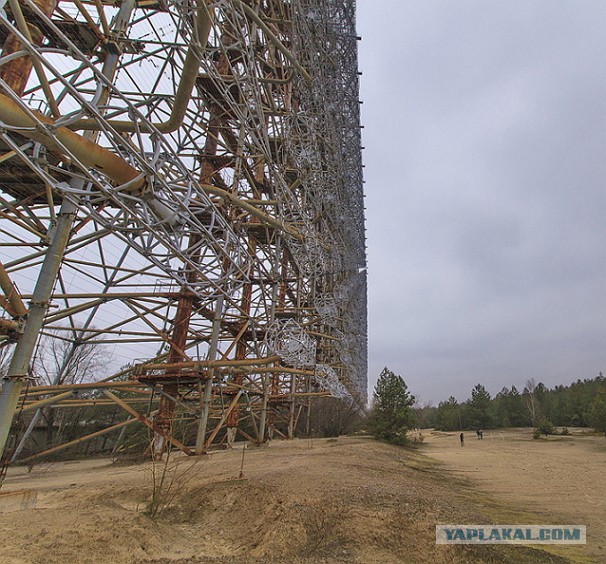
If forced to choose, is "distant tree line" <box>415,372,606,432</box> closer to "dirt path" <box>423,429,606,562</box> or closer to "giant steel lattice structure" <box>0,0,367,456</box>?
"dirt path" <box>423,429,606,562</box>

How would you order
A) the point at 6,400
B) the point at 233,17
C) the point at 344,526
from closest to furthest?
the point at 344,526
the point at 233,17
the point at 6,400

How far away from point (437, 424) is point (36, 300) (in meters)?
84.0

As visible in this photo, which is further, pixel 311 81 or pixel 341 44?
pixel 341 44

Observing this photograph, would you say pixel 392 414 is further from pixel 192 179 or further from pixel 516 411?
pixel 516 411

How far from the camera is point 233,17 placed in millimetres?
6168

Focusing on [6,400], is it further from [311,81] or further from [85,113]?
[311,81]

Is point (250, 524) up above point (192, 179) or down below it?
below

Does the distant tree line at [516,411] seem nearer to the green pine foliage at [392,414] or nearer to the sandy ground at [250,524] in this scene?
the green pine foliage at [392,414]

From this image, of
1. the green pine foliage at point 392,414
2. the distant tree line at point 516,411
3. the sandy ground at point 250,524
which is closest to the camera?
the sandy ground at point 250,524

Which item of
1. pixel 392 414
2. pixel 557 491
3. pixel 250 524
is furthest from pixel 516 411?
pixel 250 524

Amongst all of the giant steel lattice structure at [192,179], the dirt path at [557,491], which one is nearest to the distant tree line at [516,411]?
the dirt path at [557,491]

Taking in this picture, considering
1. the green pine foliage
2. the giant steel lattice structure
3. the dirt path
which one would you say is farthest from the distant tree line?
the giant steel lattice structure

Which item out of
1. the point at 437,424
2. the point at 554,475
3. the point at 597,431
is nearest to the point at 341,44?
the point at 554,475

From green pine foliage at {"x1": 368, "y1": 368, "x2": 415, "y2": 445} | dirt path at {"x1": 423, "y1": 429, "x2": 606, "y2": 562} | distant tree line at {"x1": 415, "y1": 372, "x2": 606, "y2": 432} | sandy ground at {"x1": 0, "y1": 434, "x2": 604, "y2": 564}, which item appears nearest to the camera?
sandy ground at {"x1": 0, "y1": 434, "x2": 604, "y2": 564}
